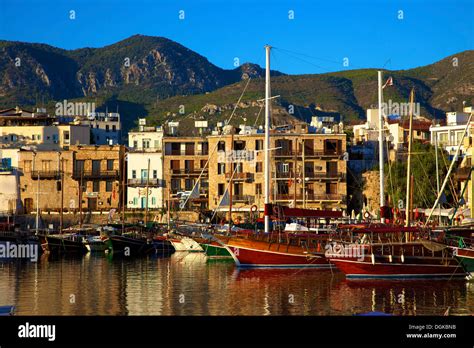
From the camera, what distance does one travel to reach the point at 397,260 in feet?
143

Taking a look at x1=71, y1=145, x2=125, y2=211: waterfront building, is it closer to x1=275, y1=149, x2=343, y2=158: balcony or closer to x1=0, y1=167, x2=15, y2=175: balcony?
x1=0, y1=167, x2=15, y2=175: balcony

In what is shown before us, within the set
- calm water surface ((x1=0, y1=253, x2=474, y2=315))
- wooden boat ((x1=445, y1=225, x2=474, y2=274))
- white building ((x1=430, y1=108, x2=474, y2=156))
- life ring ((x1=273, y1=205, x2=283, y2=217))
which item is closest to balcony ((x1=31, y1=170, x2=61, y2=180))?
calm water surface ((x1=0, y1=253, x2=474, y2=315))

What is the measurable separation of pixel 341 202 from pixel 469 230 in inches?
1441

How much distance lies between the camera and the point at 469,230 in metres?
46.5

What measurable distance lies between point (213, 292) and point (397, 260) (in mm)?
9854

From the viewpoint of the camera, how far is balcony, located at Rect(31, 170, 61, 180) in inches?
3492

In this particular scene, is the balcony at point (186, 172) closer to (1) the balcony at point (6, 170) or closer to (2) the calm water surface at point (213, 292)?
(1) the balcony at point (6, 170)

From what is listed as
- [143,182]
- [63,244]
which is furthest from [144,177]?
[63,244]

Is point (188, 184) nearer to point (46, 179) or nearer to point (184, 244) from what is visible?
point (46, 179)

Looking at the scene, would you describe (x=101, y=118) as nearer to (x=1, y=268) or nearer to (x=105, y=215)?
(x=105, y=215)

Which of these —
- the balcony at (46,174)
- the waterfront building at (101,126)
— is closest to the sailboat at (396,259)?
the balcony at (46,174)

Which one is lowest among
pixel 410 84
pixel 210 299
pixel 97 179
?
pixel 210 299

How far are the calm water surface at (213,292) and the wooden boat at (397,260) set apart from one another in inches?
35.6
